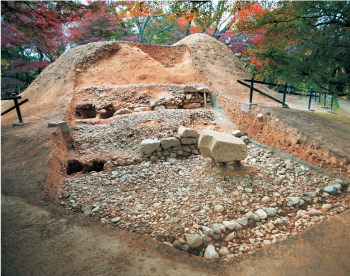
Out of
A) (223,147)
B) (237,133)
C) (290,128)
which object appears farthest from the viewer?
(237,133)

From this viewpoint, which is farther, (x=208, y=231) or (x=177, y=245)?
(x=208, y=231)

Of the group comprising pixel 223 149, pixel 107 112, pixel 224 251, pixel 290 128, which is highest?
pixel 107 112

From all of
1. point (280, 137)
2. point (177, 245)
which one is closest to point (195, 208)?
point (177, 245)

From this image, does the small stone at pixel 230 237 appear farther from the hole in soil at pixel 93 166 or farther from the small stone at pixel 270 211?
the hole in soil at pixel 93 166

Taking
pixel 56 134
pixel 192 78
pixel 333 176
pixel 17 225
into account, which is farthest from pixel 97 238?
pixel 192 78

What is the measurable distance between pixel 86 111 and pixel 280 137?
20.6 feet

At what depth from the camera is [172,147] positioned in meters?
4.66

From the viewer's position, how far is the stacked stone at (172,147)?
14.7 feet

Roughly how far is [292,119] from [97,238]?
472cm

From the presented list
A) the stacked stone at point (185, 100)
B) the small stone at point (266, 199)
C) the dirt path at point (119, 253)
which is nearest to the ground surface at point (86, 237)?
the dirt path at point (119, 253)

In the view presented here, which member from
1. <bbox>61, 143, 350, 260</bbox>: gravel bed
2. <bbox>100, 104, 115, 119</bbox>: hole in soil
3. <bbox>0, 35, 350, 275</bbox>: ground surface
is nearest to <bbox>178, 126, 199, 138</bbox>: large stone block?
<bbox>61, 143, 350, 260</bbox>: gravel bed

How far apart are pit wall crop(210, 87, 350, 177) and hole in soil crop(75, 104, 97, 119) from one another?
4727mm

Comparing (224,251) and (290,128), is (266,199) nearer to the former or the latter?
(224,251)

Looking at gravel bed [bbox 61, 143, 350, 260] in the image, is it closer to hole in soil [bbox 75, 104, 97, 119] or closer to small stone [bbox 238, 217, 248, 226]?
small stone [bbox 238, 217, 248, 226]
